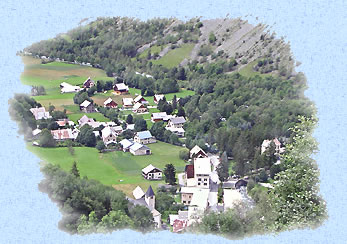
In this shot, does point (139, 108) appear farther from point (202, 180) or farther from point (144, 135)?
point (202, 180)

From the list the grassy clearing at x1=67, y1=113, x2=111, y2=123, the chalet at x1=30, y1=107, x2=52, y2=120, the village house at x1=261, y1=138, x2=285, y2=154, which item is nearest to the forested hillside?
the village house at x1=261, y1=138, x2=285, y2=154

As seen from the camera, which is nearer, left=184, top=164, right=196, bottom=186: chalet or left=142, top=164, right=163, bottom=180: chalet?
left=184, top=164, right=196, bottom=186: chalet

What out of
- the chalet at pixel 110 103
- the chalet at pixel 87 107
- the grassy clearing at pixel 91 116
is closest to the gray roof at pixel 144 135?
the grassy clearing at pixel 91 116

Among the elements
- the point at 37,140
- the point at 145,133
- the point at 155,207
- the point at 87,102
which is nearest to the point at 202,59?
the point at 87,102

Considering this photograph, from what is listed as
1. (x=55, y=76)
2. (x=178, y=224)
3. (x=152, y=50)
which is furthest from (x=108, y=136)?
(x=152, y=50)

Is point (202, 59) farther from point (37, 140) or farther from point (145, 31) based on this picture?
point (37, 140)

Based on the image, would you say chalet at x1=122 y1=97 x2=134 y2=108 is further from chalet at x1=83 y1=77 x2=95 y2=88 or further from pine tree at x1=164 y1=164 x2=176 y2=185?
pine tree at x1=164 y1=164 x2=176 y2=185
